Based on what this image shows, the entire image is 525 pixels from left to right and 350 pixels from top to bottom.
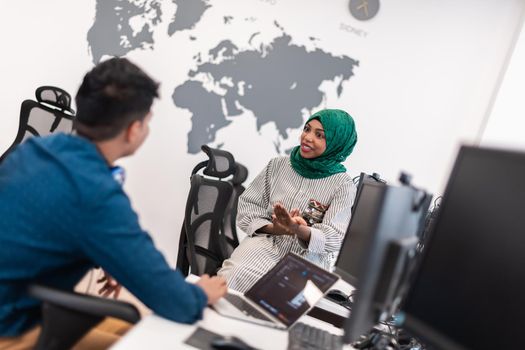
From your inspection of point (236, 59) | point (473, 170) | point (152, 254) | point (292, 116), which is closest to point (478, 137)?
point (292, 116)

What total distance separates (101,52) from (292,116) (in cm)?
147

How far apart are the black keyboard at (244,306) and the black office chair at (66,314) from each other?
1.06 feet

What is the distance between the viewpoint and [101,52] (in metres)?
2.96

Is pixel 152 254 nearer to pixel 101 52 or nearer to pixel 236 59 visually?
pixel 236 59

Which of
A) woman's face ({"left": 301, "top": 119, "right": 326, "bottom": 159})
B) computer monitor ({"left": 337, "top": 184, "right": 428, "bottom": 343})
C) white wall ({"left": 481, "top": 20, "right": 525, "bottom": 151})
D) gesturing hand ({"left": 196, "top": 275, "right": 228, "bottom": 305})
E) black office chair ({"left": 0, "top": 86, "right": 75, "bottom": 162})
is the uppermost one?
white wall ({"left": 481, "top": 20, "right": 525, "bottom": 151})

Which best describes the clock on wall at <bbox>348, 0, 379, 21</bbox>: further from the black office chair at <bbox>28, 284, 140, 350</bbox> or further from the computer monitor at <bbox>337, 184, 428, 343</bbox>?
the black office chair at <bbox>28, 284, 140, 350</bbox>

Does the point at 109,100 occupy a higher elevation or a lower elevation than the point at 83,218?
higher

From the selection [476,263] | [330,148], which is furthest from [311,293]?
[330,148]

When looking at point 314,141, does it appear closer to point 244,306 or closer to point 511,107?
point 244,306

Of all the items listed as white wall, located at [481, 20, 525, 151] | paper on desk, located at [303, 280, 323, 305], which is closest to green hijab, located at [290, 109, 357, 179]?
paper on desk, located at [303, 280, 323, 305]

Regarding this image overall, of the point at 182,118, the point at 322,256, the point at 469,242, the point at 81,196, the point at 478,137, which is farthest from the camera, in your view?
the point at 182,118

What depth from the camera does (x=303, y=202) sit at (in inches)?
74.5

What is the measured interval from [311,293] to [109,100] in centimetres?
73

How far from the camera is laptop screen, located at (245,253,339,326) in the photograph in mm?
1105
